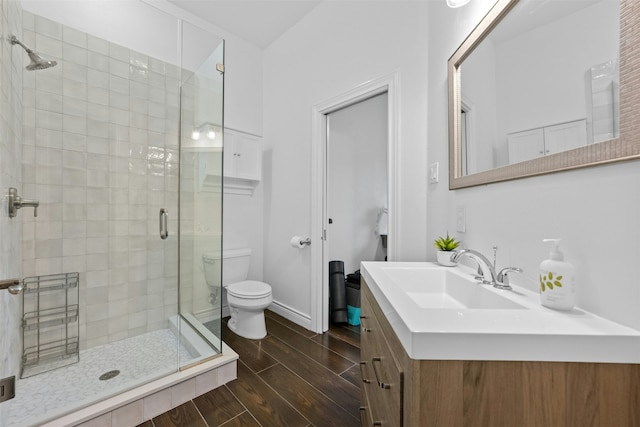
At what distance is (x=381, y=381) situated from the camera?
30.4 inches

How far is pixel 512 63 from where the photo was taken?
970 millimetres

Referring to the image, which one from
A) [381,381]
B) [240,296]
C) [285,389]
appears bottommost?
[285,389]

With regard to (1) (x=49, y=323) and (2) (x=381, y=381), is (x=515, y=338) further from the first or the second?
(1) (x=49, y=323)

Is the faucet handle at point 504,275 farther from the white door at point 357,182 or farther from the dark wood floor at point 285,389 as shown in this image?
Result: the white door at point 357,182

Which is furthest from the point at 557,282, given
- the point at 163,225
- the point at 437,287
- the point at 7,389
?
the point at 163,225

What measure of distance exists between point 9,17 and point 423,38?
226 centimetres

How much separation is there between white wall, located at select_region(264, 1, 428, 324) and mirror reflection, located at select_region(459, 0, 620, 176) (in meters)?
0.51

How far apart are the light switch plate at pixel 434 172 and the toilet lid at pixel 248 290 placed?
1512mm

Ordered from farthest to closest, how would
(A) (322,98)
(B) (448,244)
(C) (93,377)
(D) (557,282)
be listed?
(A) (322,98), (C) (93,377), (B) (448,244), (D) (557,282)

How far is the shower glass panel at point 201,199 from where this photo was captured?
1859 millimetres

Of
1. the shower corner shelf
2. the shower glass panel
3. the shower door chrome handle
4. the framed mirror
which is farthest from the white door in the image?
the shower corner shelf

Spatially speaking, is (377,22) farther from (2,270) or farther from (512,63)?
(2,270)

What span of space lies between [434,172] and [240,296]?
5.57ft

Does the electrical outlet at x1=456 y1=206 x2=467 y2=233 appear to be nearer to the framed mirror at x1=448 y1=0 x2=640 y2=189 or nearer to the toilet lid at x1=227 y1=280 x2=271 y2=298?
the framed mirror at x1=448 y1=0 x2=640 y2=189
